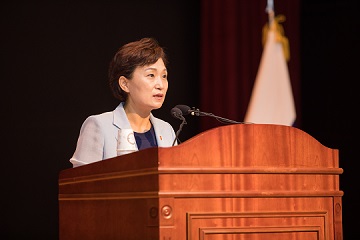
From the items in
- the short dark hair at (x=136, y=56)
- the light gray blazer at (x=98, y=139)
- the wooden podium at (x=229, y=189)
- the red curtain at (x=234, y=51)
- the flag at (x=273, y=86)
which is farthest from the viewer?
the flag at (x=273, y=86)

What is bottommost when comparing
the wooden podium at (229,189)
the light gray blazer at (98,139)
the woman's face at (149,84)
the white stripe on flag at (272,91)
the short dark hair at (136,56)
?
the wooden podium at (229,189)

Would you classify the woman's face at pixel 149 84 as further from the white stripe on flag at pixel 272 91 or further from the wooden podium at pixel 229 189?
the white stripe on flag at pixel 272 91

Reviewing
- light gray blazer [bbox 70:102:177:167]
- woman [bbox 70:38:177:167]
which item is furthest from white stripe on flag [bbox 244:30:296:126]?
light gray blazer [bbox 70:102:177:167]

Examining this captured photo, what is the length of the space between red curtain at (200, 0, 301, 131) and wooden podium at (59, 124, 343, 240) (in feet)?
10.3

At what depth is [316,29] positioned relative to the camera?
583 cm

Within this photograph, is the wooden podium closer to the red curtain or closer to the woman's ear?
the woman's ear

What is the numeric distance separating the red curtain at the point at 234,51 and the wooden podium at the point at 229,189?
3.13 meters

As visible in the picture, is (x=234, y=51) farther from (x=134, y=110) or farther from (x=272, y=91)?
(x=134, y=110)

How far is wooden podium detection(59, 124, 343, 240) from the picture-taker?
2023 millimetres

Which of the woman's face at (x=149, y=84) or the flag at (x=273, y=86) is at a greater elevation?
the flag at (x=273, y=86)

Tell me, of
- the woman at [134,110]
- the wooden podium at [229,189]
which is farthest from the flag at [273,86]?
the wooden podium at [229,189]

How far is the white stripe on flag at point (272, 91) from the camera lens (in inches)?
221

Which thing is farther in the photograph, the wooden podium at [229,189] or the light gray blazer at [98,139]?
the light gray blazer at [98,139]

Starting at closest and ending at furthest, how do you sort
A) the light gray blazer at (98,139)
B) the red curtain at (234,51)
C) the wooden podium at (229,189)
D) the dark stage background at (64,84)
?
1. the wooden podium at (229,189)
2. the light gray blazer at (98,139)
3. the dark stage background at (64,84)
4. the red curtain at (234,51)
